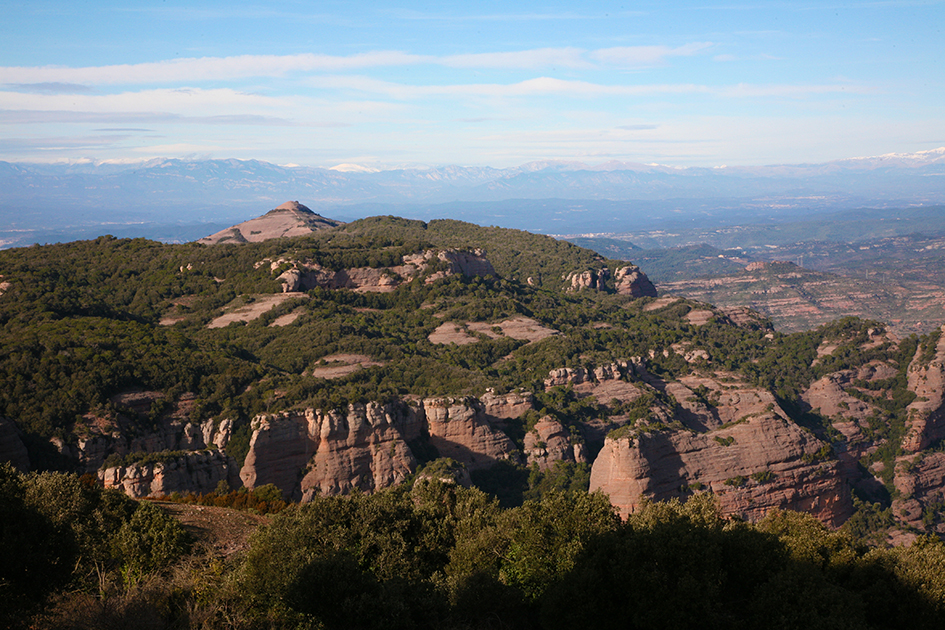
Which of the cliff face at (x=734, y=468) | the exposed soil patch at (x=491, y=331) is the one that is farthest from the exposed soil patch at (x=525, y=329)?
the cliff face at (x=734, y=468)

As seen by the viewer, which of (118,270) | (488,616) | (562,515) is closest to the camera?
(488,616)

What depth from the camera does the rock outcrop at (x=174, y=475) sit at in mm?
43969

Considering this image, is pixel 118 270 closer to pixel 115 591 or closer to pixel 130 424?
pixel 130 424

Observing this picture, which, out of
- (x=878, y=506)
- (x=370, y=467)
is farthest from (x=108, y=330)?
(x=878, y=506)

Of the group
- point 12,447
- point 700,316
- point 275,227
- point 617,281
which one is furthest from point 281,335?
point 275,227

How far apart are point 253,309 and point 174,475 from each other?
153 ft

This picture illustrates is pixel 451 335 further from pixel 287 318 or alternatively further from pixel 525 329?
pixel 287 318

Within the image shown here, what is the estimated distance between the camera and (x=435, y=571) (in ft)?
87.0

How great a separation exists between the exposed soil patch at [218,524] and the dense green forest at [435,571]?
109 cm

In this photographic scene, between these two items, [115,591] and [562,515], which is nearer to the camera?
[115,591]

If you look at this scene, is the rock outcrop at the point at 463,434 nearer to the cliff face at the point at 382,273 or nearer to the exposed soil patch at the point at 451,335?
the exposed soil patch at the point at 451,335

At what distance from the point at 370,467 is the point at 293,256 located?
170ft

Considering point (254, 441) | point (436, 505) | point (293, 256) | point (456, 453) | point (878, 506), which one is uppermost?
point (293, 256)

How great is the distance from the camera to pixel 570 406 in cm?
7350
